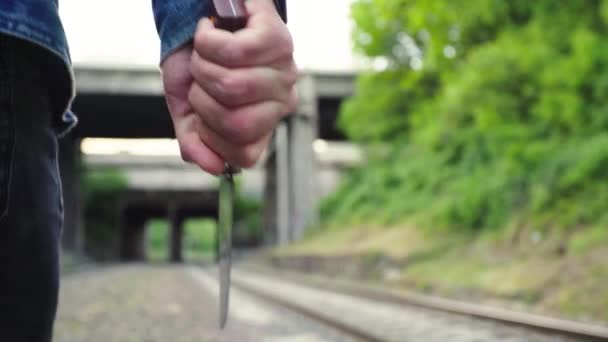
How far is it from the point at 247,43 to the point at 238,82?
1.9 inches

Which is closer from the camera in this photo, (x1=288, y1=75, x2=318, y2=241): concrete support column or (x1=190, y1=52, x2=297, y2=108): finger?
(x1=190, y1=52, x2=297, y2=108): finger

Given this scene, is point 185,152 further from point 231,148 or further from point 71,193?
point 71,193

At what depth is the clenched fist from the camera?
33.2 inches

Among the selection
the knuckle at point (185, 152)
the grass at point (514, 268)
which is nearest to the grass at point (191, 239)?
the grass at point (514, 268)

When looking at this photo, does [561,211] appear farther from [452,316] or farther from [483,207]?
[452,316]

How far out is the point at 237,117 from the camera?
88 cm

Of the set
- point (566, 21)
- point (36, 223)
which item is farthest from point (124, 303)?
point (36, 223)

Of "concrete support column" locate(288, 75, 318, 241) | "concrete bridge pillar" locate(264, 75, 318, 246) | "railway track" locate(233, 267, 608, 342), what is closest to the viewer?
"railway track" locate(233, 267, 608, 342)

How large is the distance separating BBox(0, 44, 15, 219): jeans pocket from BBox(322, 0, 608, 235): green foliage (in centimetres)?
1009

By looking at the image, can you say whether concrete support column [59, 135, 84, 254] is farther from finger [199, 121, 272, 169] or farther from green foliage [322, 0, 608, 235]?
finger [199, 121, 272, 169]

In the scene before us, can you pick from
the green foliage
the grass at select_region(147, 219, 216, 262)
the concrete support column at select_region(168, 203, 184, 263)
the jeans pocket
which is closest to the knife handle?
the jeans pocket

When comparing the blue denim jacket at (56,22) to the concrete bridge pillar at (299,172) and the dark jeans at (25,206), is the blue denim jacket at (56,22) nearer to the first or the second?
the dark jeans at (25,206)

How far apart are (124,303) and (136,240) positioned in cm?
5856

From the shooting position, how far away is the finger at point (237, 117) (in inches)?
34.6
